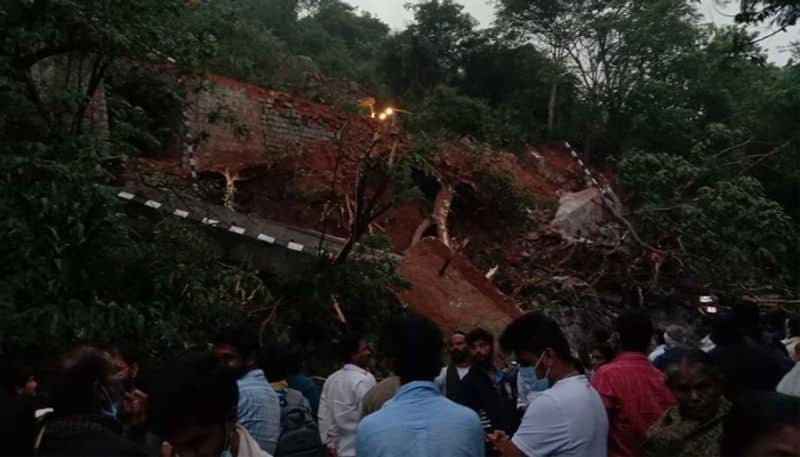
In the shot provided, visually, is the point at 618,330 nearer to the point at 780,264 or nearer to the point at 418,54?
the point at 780,264

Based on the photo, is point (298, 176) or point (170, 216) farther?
point (298, 176)

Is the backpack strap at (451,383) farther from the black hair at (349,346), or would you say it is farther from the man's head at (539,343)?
the man's head at (539,343)

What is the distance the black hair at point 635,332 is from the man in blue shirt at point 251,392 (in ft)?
5.73

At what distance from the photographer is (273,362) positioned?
4379 millimetres

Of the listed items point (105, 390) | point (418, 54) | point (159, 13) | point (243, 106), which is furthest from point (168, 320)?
point (418, 54)

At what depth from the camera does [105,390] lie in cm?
250

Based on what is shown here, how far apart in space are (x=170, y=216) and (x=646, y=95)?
61.7 feet

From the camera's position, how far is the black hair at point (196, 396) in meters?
2.20

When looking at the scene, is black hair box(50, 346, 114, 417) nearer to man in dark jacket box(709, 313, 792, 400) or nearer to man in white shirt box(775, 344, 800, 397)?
man in dark jacket box(709, 313, 792, 400)

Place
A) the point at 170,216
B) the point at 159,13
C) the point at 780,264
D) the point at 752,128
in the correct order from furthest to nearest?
the point at 752,128 → the point at 780,264 → the point at 170,216 → the point at 159,13

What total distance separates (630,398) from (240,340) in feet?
6.30

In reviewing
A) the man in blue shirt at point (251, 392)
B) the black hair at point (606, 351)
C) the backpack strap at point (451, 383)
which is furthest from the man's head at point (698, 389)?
the black hair at point (606, 351)

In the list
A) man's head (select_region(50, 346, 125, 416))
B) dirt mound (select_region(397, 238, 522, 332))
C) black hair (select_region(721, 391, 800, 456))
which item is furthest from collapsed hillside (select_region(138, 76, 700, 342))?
black hair (select_region(721, 391, 800, 456))

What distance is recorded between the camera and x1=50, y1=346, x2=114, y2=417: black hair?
231 centimetres
